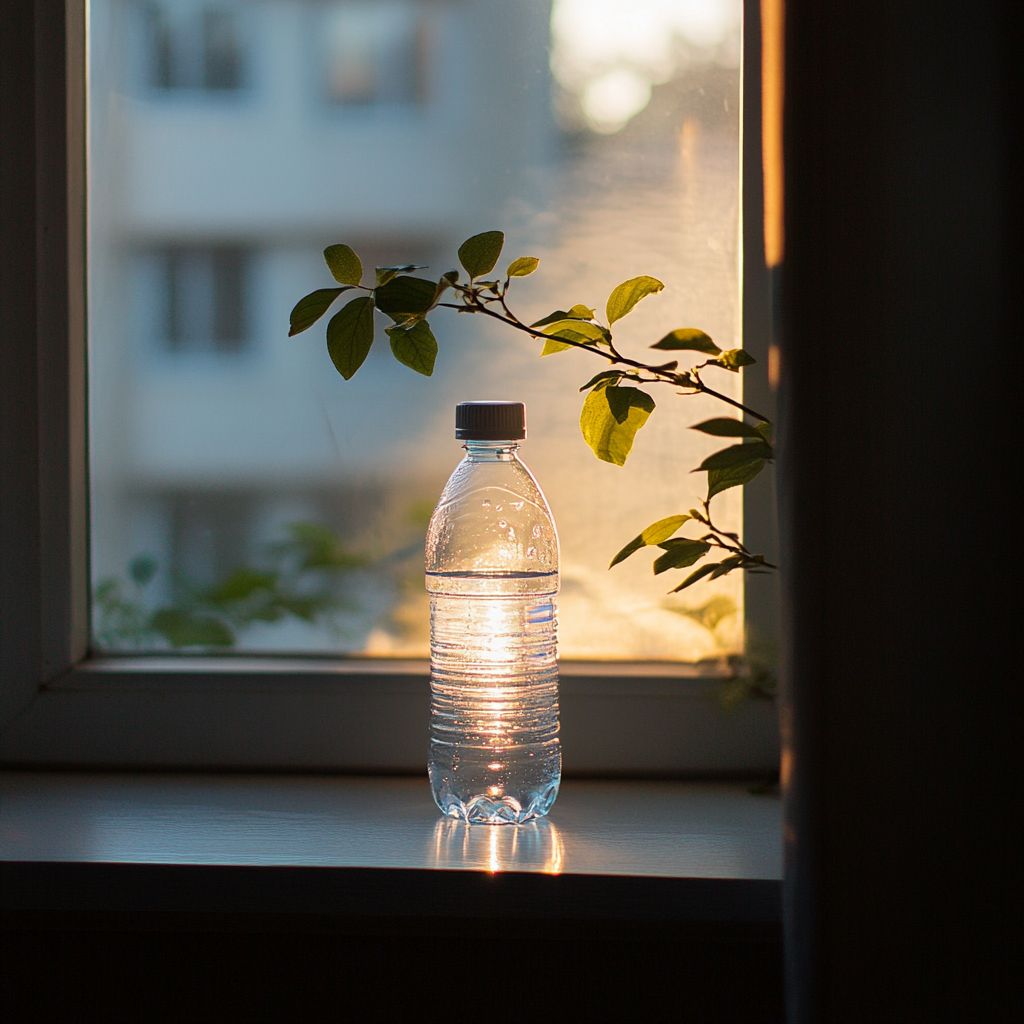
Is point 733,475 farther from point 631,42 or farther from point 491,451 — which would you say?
point 631,42

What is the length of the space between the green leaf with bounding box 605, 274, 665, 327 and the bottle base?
45 cm

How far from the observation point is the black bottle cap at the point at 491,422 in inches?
38.9

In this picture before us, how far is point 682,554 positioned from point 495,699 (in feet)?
1.09

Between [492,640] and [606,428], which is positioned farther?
[492,640]

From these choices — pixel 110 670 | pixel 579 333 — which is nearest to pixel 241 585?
pixel 110 670

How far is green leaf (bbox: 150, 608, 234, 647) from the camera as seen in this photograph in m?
1.22

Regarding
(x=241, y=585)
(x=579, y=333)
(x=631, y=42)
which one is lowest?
(x=241, y=585)

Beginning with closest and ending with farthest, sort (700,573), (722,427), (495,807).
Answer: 1. (722,427)
2. (700,573)
3. (495,807)

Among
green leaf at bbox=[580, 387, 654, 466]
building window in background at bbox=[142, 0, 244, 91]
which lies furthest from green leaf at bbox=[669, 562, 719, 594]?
building window in background at bbox=[142, 0, 244, 91]

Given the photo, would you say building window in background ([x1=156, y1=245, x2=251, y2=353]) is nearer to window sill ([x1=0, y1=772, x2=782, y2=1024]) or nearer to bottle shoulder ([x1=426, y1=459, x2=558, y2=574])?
bottle shoulder ([x1=426, y1=459, x2=558, y2=574])

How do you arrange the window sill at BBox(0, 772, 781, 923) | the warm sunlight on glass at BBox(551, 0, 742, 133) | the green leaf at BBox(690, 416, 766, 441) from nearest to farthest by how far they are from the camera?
the green leaf at BBox(690, 416, 766, 441), the window sill at BBox(0, 772, 781, 923), the warm sunlight on glass at BBox(551, 0, 742, 133)

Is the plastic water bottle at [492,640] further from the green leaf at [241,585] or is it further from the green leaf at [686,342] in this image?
the green leaf at [686,342]

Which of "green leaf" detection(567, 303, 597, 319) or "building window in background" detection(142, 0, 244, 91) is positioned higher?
"building window in background" detection(142, 0, 244, 91)

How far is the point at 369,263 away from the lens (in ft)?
3.92
